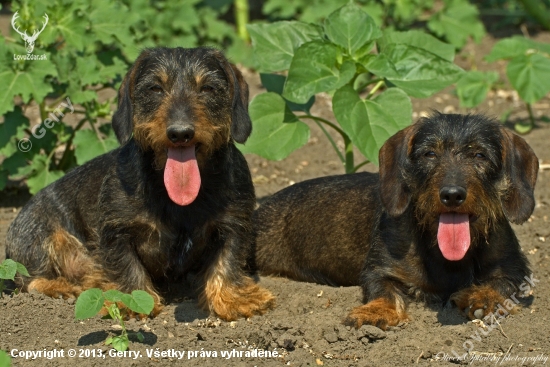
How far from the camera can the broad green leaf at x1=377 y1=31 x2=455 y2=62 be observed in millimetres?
8297

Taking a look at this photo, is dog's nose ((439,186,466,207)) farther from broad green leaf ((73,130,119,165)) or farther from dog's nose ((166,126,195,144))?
broad green leaf ((73,130,119,165))

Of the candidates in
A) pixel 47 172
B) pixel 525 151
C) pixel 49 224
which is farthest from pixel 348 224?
pixel 47 172

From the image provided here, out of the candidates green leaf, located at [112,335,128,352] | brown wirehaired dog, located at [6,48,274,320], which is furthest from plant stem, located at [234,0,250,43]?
green leaf, located at [112,335,128,352]

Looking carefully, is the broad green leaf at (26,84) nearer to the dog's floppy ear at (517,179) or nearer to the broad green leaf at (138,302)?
the broad green leaf at (138,302)

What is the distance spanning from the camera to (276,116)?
8117mm

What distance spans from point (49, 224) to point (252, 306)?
187cm

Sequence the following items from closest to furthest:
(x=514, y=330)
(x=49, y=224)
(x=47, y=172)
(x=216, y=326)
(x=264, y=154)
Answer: (x=514, y=330)
(x=216, y=326)
(x=49, y=224)
(x=264, y=154)
(x=47, y=172)

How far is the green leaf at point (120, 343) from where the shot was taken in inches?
221

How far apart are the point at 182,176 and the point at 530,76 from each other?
5186 millimetres

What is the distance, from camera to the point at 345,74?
7.69m

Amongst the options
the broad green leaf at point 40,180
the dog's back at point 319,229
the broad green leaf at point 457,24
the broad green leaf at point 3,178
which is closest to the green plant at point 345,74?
the dog's back at point 319,229

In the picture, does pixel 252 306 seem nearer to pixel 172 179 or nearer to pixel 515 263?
pixel 172 179

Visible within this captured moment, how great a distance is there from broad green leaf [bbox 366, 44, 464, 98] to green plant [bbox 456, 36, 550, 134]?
7.86ft

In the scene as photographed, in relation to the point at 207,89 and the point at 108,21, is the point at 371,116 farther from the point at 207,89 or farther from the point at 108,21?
the point at 108,21
